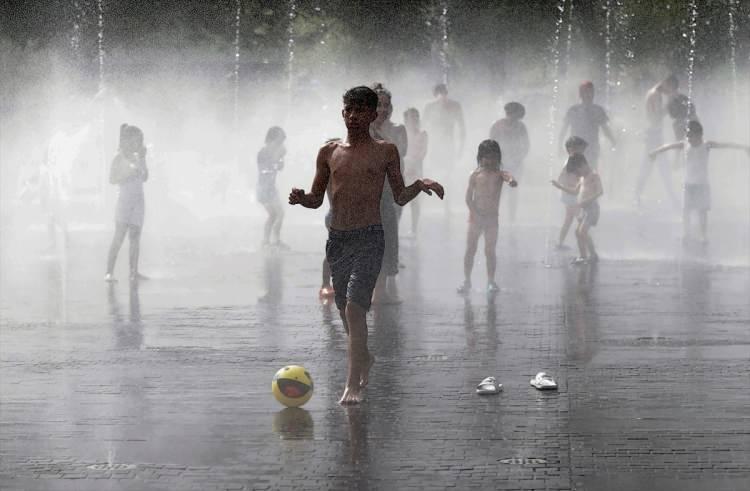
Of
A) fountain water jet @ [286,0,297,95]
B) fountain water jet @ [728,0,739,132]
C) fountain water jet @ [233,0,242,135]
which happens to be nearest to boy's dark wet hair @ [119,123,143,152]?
fountain water jet @ [233,0,242,135]

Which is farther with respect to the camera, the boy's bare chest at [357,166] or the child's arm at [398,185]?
the boy's bare chest at [357,166]

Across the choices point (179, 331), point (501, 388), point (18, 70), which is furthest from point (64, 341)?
point (18, 70)

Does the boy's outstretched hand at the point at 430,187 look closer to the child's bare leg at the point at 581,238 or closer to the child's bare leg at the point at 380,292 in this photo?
the child's bare leg at the point at 380,292

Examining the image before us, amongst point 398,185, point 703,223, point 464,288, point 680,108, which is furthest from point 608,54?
point 398,185

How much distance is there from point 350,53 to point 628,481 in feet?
101

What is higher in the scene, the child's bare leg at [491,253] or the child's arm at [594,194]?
the child's arm at [594,194]

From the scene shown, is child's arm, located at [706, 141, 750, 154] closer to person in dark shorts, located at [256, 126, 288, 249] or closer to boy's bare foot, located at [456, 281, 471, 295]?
person in dark shorts, located at [256, 126, 288, 249]

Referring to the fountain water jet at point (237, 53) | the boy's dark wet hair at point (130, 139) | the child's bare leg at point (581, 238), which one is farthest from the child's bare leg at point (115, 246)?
the fountain water jet at point (237, 53)

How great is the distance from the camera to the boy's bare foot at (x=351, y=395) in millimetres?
8336

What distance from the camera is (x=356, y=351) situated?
8.49 m

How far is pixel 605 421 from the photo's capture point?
25.7 ft

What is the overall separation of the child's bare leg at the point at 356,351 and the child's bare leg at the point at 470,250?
5.46m

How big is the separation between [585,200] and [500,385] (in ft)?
26.8

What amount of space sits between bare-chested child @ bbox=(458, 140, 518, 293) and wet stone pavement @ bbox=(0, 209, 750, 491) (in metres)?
0.25
